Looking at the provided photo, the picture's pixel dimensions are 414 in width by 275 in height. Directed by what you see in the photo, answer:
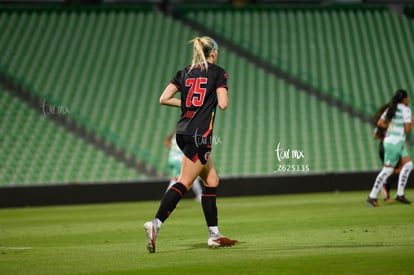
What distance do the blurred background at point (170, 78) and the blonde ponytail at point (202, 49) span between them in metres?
13.8

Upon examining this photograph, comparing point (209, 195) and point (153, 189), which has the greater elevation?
point (153, 189)

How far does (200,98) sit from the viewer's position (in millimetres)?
8883

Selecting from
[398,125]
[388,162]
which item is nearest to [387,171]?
[388,162]

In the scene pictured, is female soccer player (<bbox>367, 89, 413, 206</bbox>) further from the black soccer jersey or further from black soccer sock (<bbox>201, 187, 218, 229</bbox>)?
the black soccer jersey

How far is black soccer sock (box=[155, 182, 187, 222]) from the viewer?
8656 millimetres

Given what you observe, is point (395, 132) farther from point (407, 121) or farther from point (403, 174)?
point (403, 174)

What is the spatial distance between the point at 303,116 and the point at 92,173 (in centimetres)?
755

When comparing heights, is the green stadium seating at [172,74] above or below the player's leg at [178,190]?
above

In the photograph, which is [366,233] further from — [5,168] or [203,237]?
[5,168]

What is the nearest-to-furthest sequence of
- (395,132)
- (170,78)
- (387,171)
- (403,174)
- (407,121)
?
(407,121) < (387,171) < (395,132) < (403,174) < (170,78)

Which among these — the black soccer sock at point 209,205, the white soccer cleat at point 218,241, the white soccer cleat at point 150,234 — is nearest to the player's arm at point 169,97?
the black soccer sock at point 209,205

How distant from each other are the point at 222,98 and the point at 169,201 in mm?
1259

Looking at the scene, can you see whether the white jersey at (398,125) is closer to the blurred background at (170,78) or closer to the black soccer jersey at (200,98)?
the black soccer jersey at (200,98)

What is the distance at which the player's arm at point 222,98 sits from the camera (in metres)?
8.55
